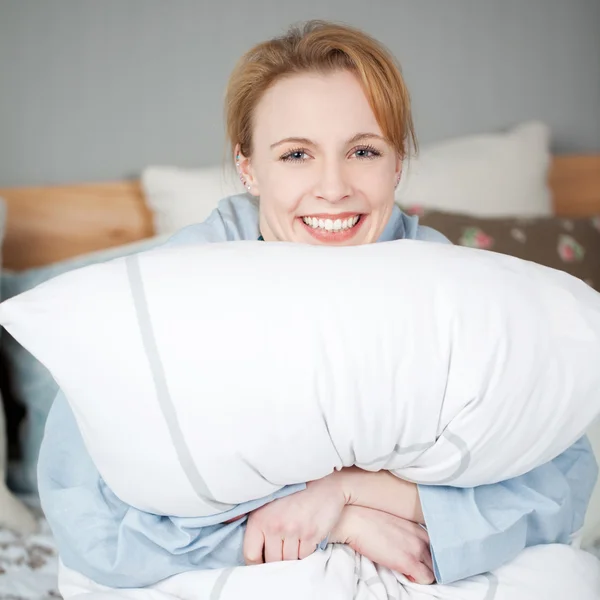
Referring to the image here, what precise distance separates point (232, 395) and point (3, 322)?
20 centimetres

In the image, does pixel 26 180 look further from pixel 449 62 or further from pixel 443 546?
pixel 443 546

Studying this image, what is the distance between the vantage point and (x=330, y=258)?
0.65 metres

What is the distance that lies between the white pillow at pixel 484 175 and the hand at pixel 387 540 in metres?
0.86

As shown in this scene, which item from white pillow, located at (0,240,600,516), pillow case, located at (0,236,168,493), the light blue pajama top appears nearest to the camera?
white pillow, located at (0,240,600,516)

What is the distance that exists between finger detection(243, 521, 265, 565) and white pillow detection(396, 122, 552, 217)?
91 centimetres

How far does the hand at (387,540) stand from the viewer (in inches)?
28.6

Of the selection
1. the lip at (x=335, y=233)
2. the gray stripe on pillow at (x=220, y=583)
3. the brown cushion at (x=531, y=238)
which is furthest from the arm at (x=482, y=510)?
the brown cushion at (x=531, y=238)

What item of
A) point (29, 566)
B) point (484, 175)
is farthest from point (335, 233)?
point (484, 175)

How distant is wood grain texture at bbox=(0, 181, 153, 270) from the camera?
4.94 ft

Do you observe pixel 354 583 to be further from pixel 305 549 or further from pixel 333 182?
pixel 333 182

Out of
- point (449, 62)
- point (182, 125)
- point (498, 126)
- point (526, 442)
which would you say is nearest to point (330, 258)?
point (526, 442)

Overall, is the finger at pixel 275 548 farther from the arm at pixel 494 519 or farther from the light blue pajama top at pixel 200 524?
the arm at pixel 494 519

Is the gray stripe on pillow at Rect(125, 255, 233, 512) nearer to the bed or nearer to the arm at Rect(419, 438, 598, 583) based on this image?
the arm at Rect(419, 438, 598, 583)

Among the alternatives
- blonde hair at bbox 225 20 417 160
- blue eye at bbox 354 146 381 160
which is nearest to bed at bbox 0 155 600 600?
blonde hair at bbox 225 20 417 160
